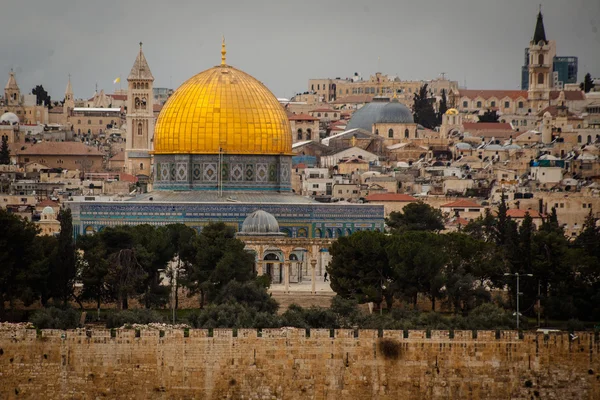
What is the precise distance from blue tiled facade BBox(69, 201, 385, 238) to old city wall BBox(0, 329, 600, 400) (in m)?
19.8

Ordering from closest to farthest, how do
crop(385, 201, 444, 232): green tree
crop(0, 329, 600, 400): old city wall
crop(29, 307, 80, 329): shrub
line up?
1. crop(0, 329, 600, 400): old city wall
2. crop(29, 307, 80, 329): shrub
3. crop(385, 201, 444, 232): green tree

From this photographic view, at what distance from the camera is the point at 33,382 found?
40594 millimetres

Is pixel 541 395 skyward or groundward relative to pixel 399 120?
groundward

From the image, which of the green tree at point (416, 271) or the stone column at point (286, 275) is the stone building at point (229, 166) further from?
the green tree at point (416, 271)

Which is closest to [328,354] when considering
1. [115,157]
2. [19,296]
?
[19,296]

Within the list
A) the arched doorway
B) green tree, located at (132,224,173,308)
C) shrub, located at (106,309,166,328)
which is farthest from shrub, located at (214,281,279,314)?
the arched doorway

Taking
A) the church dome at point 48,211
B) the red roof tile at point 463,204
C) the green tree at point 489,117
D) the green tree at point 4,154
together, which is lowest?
the church dome at point 48,211

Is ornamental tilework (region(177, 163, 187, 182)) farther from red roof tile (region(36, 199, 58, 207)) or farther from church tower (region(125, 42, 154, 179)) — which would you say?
church tower (region(125, 42, 154, 179))

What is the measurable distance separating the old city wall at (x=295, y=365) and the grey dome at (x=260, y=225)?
58.8 feet

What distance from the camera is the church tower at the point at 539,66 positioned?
144 meters

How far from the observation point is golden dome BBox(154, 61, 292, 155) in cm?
6322

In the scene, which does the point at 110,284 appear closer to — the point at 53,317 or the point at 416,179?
the point at 53,317

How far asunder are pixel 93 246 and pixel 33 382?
12655 mm

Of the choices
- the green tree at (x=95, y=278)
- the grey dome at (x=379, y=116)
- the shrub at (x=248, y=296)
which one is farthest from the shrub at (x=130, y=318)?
the grey dome at (x=379, y=116)
